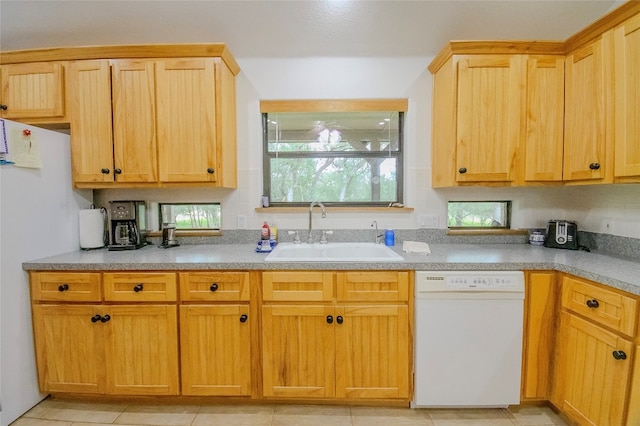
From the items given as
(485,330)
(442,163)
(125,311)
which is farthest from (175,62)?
(485,330)

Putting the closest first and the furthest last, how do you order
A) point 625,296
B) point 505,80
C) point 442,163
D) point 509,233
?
point 625,296 < point 505,80 < point 442,163 < point 509,233

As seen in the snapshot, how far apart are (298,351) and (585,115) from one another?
89.4 inches

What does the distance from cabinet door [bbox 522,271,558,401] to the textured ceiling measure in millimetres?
1798

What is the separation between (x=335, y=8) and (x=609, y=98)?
1750 millimetres

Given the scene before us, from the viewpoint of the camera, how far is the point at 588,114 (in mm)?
1713

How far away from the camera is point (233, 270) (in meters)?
1.65

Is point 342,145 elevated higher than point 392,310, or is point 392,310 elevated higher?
point 342,145

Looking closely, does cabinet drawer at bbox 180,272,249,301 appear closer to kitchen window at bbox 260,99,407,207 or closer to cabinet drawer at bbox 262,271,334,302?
cabinet drawer at bbox 262,271,334,302

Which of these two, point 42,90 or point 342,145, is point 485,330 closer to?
point 342,145

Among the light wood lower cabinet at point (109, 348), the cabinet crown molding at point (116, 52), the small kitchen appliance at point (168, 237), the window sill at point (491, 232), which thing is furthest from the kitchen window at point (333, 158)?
the light wood lower cabinet at point (109, 348)

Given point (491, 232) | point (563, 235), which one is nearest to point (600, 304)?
point (563, 235)

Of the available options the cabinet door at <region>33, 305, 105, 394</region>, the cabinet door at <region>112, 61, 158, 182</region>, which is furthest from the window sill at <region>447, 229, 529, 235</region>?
the cabinet door at <region>33, 305, 105, 394</region>

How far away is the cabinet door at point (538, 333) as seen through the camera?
162 cm

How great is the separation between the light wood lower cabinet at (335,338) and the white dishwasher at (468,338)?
106 millimetres
